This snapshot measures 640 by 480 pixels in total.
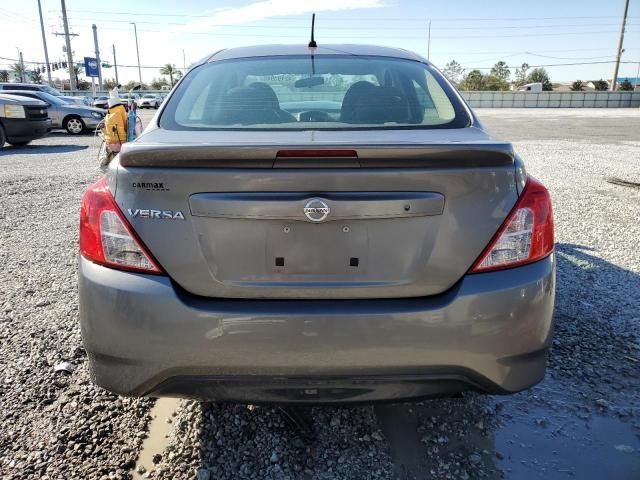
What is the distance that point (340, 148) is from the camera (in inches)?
66.6

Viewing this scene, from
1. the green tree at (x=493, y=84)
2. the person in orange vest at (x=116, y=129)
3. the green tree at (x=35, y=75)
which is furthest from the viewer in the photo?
the green tree at (x=35, y=75)

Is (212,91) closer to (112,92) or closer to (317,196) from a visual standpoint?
(317,196)

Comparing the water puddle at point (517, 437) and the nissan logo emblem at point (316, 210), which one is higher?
the nissan logo emblem at point (316, 210)

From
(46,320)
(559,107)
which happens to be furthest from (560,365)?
(559,107)

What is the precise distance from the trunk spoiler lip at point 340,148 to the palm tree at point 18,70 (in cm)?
9202

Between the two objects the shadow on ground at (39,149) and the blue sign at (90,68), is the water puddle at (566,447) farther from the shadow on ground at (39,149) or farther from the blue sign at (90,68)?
the blue sign at (90,68)

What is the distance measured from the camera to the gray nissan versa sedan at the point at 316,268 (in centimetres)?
169

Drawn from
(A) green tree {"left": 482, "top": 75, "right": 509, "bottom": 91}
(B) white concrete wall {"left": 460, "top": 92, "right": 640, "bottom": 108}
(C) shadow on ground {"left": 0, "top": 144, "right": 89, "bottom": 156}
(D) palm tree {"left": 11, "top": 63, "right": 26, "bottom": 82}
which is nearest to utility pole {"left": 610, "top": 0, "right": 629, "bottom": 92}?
(B) white concrete wall {"left": 460, "top": 92, "right": 640, "bottom": 108}

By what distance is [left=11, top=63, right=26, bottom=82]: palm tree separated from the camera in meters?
80.9

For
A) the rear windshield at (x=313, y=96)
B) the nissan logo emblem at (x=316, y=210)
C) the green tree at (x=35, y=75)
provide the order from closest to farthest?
the nissan logo emblem at (x=316, y=210)
the rear windshield at (x=313, y=96)
the green tree at (x=35, y=75)

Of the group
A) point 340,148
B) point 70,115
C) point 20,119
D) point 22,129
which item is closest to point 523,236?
point 340,148

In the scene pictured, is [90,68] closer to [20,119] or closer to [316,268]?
[20,119]

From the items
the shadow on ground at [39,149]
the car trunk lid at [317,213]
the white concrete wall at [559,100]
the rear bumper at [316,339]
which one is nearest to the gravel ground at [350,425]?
the rear bumper at [316,339]

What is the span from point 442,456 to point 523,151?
450 inches
